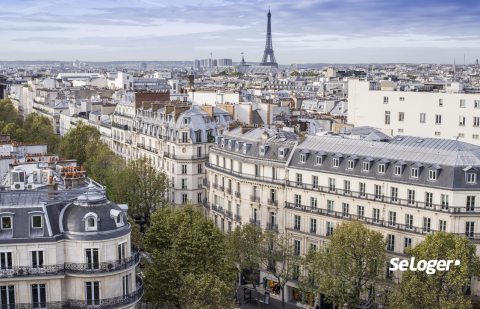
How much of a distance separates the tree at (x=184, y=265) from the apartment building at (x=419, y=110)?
3256cm

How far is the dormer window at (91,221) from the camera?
31234 mm

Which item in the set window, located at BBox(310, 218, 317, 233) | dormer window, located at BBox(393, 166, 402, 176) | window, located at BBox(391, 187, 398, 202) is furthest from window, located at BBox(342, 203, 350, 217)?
dormer window, located at BBox(393, 166, 402, 176)

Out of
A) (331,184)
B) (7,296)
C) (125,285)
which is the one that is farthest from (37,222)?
(331,184)

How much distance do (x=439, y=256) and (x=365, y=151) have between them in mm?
12930

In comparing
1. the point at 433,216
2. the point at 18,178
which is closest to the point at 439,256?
the point at 433,216

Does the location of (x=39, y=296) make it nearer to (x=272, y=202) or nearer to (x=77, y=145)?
(x=272, y=202)

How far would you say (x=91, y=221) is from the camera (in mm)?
31484

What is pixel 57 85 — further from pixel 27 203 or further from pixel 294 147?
pixel 27 203

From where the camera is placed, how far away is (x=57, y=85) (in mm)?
159750

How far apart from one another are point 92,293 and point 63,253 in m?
2.61

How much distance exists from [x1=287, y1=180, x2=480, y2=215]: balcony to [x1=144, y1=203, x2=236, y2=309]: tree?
12013mm

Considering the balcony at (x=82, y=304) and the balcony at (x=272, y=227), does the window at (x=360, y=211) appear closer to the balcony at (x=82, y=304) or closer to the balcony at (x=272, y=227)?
the balcony at (x=272, y=227)

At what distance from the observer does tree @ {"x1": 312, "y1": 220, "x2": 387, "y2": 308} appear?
40062 mm

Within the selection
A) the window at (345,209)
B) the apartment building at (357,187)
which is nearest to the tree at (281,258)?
the apartment building at (357,187)
